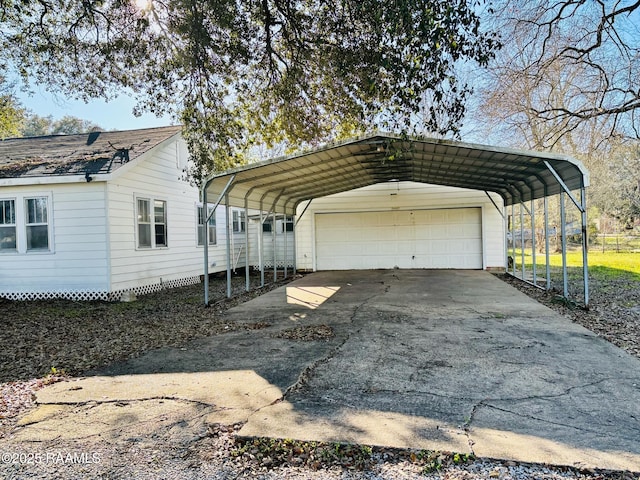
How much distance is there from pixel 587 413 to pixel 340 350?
266 centimetres

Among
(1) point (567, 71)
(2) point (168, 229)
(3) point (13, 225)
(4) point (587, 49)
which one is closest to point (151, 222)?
(2) point (168, 229)

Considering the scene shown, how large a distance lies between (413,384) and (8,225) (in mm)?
9877

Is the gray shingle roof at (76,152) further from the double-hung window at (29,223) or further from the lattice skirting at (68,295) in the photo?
the lattice skirting at (68,295)

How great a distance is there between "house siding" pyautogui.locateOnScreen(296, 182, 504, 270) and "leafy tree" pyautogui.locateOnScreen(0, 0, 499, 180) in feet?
19.0

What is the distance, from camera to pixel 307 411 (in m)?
3.42

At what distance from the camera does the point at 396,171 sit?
12.6m

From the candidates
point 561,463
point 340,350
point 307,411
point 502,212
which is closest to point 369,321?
point 340,350

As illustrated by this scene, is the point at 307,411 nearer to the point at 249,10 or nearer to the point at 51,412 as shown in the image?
the point at 51,412

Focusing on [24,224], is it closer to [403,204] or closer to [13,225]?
[13,225]

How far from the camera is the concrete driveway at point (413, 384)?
116 inches

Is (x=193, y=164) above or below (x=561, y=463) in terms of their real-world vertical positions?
above

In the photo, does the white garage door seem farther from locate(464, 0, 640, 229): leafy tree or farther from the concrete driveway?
the concrete driveway

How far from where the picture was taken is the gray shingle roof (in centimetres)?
975

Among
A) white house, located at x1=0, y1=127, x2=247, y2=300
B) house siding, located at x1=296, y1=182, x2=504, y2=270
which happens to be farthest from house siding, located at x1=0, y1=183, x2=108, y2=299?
house siding, located at x1=296, y1=182, x2=504, y2=270
